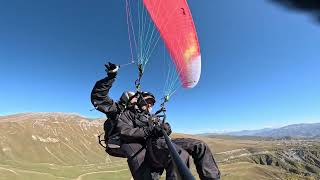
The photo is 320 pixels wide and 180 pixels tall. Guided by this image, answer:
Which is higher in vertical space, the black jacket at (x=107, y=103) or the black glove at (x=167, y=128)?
the black jacket at (x=107, y=103)

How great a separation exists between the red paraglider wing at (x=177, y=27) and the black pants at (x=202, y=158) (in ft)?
19.7

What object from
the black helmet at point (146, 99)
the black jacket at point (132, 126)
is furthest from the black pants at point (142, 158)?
the black helmet at point (146, 99)

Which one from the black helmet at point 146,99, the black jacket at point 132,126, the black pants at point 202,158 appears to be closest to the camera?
the black pants at point 202,158

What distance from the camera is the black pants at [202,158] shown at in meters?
4.80

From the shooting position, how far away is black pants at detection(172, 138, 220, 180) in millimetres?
4801

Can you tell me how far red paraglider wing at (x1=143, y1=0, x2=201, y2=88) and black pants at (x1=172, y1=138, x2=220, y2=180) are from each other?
19.7 feet

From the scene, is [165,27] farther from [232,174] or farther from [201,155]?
[232,174]

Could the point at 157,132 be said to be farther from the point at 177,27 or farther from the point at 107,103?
the point at 177,27

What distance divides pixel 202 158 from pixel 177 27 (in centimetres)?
718

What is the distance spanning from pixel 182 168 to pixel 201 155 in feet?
7.88

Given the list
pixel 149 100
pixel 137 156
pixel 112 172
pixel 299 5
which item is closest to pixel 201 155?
pixel 137 156

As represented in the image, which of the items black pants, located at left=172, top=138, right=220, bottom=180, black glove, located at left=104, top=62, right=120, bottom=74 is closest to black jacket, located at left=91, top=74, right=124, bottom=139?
black glove, located at left=104, top=62, right=120, bottom=74

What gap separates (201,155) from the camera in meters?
5.04

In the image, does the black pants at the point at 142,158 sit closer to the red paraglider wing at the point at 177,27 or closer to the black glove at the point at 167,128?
the black glove at the point at 167,128
